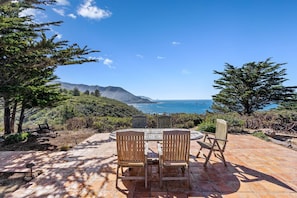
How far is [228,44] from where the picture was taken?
9.86m

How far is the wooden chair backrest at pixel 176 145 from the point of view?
9.37 ft

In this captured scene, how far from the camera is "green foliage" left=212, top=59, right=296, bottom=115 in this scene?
12680 millimetres

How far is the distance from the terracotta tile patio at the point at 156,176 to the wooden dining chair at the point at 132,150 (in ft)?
1.23

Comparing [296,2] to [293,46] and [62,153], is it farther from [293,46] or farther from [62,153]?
[62,153]

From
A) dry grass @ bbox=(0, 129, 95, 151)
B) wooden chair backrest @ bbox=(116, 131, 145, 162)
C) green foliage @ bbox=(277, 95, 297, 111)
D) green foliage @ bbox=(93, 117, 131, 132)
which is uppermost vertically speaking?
green foliage @ bbox=(277, 95, 297, 111)

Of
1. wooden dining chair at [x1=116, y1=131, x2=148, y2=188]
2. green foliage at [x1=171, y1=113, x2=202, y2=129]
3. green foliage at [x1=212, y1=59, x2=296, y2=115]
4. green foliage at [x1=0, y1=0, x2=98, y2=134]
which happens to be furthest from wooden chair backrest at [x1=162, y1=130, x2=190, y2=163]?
green foliage at [x1=212, y1=59, x2=296, y2=115]

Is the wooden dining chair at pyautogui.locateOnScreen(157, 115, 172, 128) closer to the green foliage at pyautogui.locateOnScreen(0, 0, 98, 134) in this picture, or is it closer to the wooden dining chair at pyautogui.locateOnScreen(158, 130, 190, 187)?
the wooden dining chair at pyautogui.locateOnScreen(158, 130, 190, 187)

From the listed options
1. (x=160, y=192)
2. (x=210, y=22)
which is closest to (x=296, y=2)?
(x=210, y=22)

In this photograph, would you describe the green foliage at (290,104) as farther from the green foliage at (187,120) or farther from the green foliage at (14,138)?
the green foliage at (14,138)

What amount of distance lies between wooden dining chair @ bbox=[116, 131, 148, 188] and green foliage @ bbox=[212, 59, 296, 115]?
11701 millimetres

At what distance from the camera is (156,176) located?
3.28 meters

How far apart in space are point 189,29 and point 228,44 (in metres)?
2.61

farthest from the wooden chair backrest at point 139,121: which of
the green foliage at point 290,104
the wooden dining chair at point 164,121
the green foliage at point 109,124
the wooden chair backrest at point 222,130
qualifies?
the green foliage at point 290,104

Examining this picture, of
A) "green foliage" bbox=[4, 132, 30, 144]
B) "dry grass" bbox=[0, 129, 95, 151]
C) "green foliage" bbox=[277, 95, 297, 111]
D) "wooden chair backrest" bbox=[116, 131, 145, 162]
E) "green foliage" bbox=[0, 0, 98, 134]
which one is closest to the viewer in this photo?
"wooden chair backrest" bbox=[116, 131, 145, 162]
